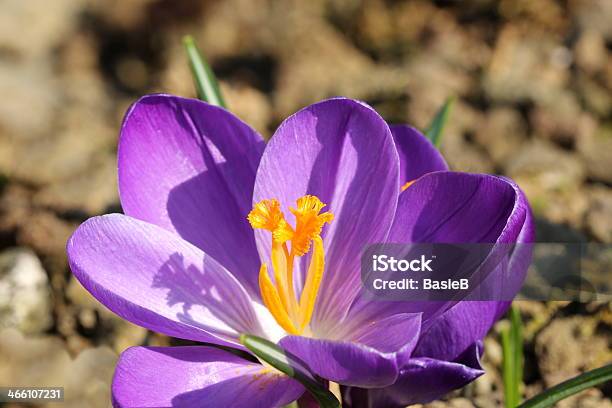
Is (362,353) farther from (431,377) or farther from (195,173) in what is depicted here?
(195,173)

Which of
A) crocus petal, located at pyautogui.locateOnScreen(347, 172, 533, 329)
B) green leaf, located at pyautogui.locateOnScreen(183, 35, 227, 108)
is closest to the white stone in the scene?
green leaf, located at pyautogui.locateOnScreen(183, 35, 227, 108)

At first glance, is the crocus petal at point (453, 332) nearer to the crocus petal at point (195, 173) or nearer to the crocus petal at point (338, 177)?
the crocus petal at point (338, 177)

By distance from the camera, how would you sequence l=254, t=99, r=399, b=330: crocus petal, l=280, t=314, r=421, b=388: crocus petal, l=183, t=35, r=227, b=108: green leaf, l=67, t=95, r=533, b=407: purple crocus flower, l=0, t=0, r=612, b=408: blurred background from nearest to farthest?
l=280, t=314, r=421, b=388: crocus petal < l=67, t=95, r=533, b=407: purple crocus flower < l=254, t=99, r=399, b=330: crocus petal < l=183, t=35, r=227, b=108: green leaf < l=0, t=0, r=612, b=408: blurred background

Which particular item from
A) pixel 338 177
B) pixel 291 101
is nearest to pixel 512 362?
pixel 338 177

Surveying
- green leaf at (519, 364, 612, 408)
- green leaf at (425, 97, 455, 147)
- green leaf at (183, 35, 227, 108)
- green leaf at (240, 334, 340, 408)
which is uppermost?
green leaf at (183, 35, 227, 108)

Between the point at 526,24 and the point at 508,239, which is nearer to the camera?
the point at 508,239

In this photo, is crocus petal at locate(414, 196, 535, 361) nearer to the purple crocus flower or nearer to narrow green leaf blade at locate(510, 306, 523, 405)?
the purple crocus flower

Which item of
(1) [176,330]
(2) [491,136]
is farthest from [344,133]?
(2) [491,136]

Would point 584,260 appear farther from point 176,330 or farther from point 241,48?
point 241,48
